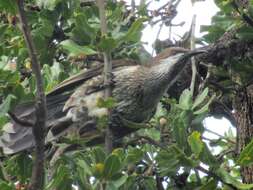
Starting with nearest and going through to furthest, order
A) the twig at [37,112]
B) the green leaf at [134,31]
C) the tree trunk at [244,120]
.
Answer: the twig at [37,112] < the green leaf at [134,31] < the tree trunk at [244,120]

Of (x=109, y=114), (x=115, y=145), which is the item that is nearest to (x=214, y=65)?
(x=115, y=145)

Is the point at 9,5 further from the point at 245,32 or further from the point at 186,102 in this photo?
the point at 245,32

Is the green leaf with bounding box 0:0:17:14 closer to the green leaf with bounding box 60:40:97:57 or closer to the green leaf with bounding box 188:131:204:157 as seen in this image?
the green leaf with bounding box 60:40:97:57

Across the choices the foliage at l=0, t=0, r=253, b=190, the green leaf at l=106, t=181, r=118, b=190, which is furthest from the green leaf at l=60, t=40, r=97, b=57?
the green leaf at l=106, t=181, r=118, b=190

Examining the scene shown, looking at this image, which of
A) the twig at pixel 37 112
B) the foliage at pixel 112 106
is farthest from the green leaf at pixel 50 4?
the twig at pixel 37 112

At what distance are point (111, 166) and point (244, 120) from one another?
1132mm

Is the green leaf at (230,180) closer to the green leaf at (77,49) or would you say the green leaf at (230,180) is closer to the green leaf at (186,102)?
the green leaf at (186,102)

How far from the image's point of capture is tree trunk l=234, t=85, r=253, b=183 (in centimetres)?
304

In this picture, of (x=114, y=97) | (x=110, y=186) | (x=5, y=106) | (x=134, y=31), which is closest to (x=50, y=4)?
(x=114, y=97)

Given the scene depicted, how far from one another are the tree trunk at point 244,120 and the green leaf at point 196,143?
0.60m

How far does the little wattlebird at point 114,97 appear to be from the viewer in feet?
11.6

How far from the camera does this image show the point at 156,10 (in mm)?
3801

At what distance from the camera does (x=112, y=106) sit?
105 inches

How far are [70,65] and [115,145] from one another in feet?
1.89
